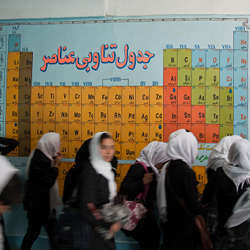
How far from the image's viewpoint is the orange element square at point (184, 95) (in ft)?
9.36

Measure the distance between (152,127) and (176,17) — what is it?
122 centimetres

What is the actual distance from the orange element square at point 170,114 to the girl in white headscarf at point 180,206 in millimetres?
1096

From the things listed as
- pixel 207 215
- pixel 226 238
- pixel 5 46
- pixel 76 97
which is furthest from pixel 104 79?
pixel 226 238

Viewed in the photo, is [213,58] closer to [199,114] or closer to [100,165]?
[199,114]

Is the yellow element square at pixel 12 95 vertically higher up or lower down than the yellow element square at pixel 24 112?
higher up

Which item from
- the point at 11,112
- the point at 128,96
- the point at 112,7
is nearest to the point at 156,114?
the point at 128,96

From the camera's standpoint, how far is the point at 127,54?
2896mm

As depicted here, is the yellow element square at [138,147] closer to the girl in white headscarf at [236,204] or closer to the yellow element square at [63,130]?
the yellow element square at [63,130]

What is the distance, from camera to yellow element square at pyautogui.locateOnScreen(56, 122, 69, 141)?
2.94 m

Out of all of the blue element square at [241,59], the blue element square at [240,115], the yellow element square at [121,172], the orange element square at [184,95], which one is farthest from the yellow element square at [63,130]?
the blue element square at [241,59]

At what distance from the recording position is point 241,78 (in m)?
2.81

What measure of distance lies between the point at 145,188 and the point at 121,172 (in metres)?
0.81

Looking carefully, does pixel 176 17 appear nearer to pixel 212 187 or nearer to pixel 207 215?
pixel 212 187

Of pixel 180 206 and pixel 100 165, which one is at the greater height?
pixel 100 165
